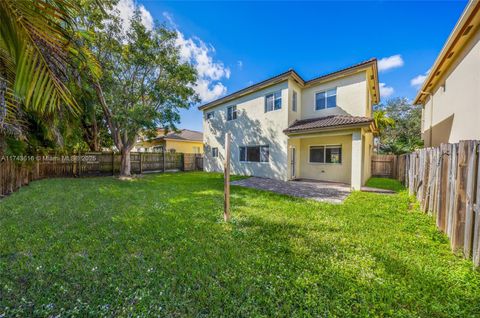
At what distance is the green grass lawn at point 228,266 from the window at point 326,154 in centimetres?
598

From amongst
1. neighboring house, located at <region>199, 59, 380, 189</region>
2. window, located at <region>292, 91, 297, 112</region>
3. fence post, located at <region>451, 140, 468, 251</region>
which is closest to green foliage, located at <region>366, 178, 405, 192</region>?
neighboring house, located at <region>199, 59, 380, 189</region>

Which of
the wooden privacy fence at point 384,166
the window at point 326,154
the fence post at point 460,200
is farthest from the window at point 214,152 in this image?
the fence post at point 460,200

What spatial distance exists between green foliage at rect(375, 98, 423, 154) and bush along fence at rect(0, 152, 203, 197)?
63.9 ft

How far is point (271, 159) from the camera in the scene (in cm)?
1183

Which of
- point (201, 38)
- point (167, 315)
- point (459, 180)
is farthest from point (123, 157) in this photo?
point (459, 180)

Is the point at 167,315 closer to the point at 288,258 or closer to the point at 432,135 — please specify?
the point at 288,258

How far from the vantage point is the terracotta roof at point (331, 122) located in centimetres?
831

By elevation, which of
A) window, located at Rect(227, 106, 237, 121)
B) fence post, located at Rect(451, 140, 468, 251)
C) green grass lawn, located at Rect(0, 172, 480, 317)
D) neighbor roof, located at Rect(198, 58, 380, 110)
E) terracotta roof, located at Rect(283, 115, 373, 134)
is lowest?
green grass lawn, located at Rect(0, 172, 480, 317)

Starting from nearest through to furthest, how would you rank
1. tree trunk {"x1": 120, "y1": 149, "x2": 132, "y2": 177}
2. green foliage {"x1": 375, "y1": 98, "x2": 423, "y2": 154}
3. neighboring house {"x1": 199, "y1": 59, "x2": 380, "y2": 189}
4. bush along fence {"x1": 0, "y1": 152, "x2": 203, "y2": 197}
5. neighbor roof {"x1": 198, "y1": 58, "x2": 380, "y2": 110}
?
bush along fence {"x1": 0, "y1": 152, "x2": 203, "y2": 197}, neighbor roof {"x1": 198, "y1": 58, "x2": 380, "y2": 110}, neighboring house {"x1": 199, "y1": 59, "x2": 380, "y2": 189}, tree trunk {"x1": 120, "y1": 149, "x2": 132, "y2": 177}, green foliage {"x1": 375, "y1": 98, "x2": 423, "y2": 154}

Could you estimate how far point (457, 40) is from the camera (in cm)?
617

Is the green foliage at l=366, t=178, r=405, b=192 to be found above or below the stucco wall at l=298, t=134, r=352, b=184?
below

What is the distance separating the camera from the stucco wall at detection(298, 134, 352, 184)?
10422mm

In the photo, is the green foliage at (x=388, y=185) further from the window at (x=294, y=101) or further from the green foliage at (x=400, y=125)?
the green foliage at (x=400, y=125)

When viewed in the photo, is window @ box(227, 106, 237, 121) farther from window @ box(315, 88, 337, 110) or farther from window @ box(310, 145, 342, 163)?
window @ box(310, 145, 342, 163)
